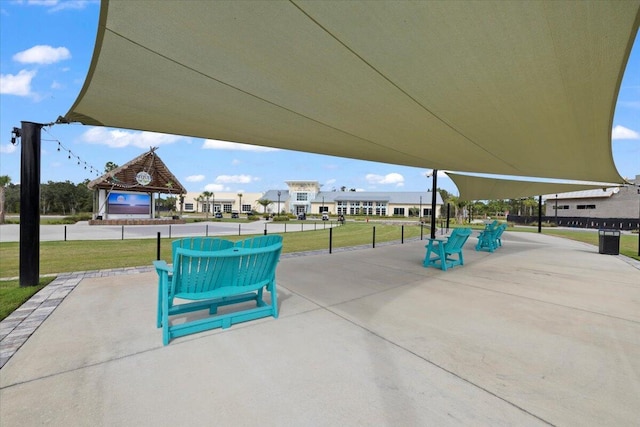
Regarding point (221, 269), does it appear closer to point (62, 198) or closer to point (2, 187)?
point (2, 187)

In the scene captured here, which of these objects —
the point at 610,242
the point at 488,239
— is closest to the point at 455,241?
the point at 488,239

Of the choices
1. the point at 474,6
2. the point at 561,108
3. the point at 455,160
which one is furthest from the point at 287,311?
the point at 455,160

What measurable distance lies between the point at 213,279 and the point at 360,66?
7.43 feet

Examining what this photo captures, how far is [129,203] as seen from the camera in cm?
2734

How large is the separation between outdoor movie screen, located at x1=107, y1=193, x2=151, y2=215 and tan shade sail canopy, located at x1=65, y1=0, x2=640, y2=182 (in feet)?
91.6

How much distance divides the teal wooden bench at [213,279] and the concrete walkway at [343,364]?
0.15m

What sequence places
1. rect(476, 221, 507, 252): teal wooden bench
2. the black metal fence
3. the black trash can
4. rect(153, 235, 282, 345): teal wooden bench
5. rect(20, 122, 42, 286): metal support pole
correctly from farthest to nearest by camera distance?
the black metal fence → rect(476, 221, 507, 252): teal wooden bench → the black trash can → rect(20, 122, 42, 286): metal support pole → rect(153, 235, 282, 345): teal wooden bench

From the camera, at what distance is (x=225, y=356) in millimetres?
2342

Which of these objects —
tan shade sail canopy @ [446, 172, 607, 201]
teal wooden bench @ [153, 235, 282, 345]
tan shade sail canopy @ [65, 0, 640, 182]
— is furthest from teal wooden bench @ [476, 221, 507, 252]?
teal wooden bench @ [153, 235, 282, 345]

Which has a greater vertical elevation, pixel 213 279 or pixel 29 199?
pixel 29 199

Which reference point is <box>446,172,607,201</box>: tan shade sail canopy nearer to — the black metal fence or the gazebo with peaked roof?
the black metal fence

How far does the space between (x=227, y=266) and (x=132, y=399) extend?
1204mm

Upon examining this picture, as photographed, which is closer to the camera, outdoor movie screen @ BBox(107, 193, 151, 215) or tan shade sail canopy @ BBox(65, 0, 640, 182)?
tan shade sail canopy @ BBox(65, 0, 640, 182)

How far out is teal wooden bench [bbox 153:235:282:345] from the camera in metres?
2.55
